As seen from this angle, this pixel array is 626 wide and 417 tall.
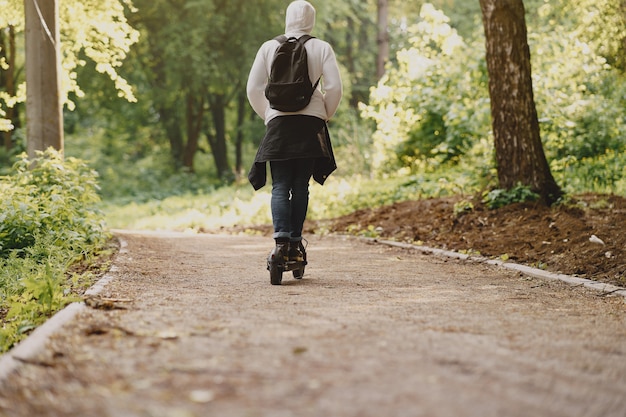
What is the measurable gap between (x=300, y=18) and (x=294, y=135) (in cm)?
97

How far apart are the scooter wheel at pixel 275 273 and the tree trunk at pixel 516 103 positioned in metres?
4.53

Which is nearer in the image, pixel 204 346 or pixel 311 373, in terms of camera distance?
pixel 311 373

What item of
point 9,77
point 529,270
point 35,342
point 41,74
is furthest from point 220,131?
point 35,342

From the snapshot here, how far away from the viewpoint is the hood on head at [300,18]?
597cm

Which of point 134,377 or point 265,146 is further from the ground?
point 265,146

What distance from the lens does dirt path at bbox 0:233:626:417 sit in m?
2.51

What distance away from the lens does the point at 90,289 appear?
205 inches

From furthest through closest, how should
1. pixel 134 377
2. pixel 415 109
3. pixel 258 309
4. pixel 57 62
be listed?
1. pixel 415 109
2. pixel 57 62
3. pixel 258 309
4. pixel 134 377

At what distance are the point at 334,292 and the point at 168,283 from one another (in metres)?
1.44

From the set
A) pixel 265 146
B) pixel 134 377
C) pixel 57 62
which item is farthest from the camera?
pixel 57 62

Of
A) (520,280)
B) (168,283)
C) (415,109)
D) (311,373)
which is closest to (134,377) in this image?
(311,373)

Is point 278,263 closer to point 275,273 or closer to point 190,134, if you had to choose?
point 275,273

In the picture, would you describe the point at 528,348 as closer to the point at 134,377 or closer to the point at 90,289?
the point at 134,377

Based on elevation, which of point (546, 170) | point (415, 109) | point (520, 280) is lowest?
point (520, 280)
